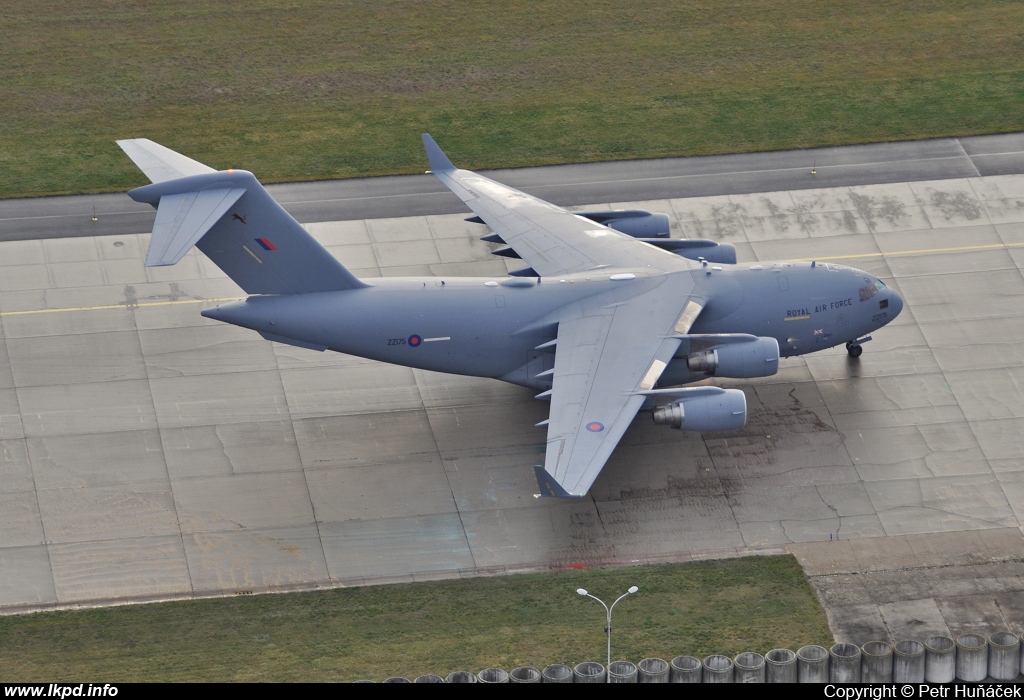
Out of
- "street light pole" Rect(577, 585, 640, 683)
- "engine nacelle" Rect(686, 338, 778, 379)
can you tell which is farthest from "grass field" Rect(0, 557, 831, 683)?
"engine nacelle" Rect(686, 338, 778, 379)

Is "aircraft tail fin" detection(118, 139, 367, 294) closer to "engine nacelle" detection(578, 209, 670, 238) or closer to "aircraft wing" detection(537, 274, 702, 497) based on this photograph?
"aircraft wing" detection(537, 274, 702, 497)

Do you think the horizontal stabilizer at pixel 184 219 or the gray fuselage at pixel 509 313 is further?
the gray fuselage at pixel 509 313

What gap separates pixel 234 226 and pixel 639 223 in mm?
15443

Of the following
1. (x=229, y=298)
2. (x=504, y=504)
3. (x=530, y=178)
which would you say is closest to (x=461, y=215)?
(x=530, y=178)

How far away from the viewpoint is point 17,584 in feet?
148

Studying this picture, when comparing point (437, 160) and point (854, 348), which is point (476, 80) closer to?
point (437, 160)

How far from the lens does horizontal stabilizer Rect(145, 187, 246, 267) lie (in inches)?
1751

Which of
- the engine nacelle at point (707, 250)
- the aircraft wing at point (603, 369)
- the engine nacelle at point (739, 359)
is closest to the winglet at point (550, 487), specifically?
the aircraft wing at point (603, 369)

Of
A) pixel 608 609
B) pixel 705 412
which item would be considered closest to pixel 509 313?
pixel 705 412

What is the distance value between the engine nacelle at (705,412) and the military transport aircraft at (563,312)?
0.04 metres

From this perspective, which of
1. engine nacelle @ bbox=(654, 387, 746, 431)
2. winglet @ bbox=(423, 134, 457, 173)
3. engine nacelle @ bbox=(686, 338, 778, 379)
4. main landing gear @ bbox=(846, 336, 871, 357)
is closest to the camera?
engine nacelle @ bbox=(654, 387, 746, 431)

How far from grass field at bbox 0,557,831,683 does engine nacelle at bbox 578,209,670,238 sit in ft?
47.7

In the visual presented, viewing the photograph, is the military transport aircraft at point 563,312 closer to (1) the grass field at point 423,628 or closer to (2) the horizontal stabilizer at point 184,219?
(2) the horizontal stabilizer at point 184,219

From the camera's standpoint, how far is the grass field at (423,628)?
4194 centimetres
